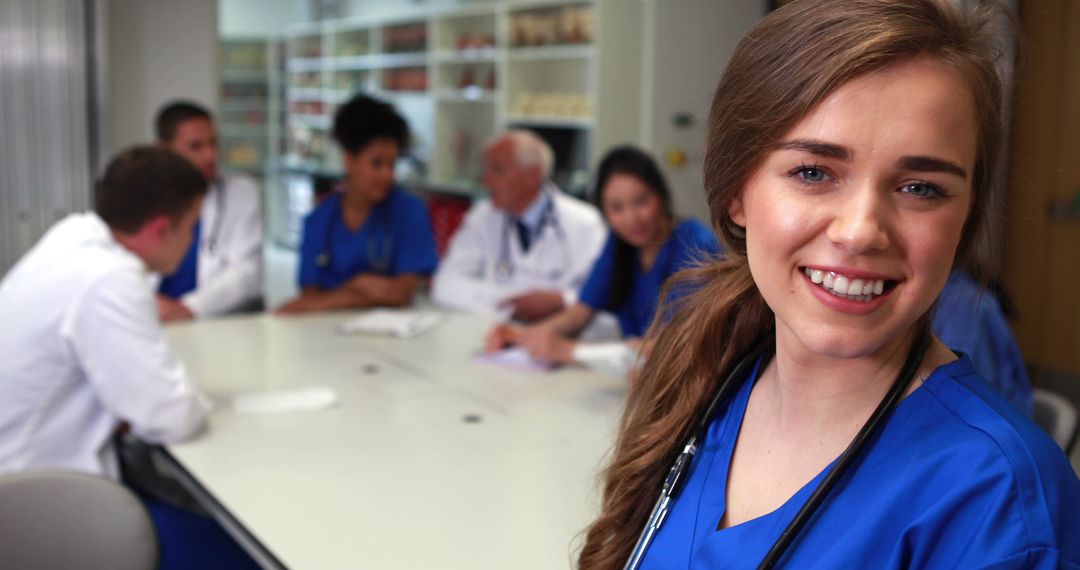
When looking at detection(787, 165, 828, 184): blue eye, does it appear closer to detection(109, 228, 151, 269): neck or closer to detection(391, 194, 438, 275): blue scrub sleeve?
detection(109, 228, 151, 269): neck

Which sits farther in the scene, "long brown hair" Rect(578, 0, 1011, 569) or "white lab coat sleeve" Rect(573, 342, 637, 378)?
"white lab coat sleeve" Rect(573, 342, 637, 378)

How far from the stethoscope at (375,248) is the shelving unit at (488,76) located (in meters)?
1.94

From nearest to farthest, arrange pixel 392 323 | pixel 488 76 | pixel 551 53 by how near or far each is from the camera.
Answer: pixel 392 323 → pixel 551 53 → pixel 488 76

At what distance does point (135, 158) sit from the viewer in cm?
233

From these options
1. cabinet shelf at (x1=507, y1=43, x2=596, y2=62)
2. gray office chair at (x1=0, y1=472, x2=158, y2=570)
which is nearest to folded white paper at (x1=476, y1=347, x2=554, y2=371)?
gray office chair at (x1=0, y1=472, x2=158, y2=570)

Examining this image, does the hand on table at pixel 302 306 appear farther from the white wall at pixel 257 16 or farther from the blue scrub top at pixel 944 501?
the white wall at pixel 257 16

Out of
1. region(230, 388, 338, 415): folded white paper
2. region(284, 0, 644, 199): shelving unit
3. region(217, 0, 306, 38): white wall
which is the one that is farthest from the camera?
region(217, 0, 306, 38): white wall

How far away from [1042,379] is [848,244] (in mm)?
4536

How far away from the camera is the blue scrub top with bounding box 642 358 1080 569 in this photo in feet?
2.60

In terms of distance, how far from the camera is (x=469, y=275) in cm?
416

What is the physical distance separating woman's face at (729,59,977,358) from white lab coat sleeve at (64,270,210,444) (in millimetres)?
1633

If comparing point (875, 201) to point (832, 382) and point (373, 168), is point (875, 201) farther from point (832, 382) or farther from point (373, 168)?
point (373, 168)

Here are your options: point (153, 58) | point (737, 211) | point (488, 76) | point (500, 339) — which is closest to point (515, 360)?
point (500, 339)

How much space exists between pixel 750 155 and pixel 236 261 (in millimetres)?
3365
